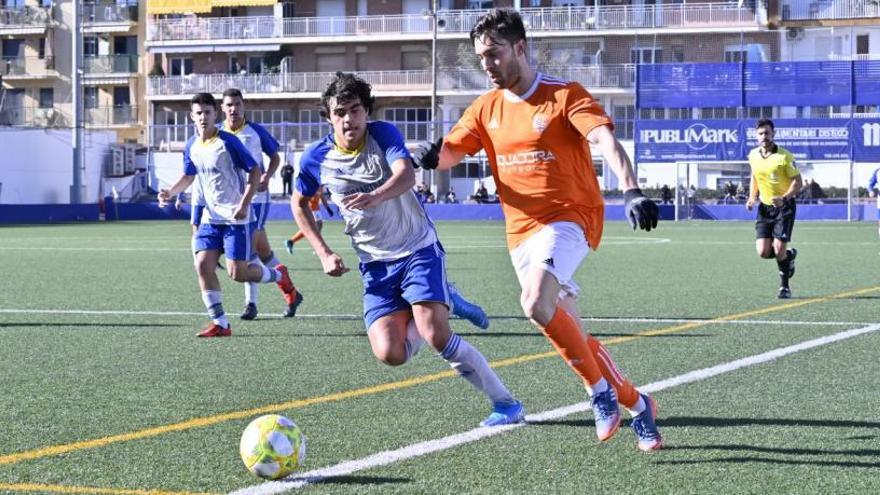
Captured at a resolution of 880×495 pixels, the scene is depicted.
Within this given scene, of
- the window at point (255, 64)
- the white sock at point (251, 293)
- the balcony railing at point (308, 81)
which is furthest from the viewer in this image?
the window at point (255, 64)

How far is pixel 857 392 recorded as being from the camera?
25.8ft

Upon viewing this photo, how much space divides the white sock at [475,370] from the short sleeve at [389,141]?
921mm

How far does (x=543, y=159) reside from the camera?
673 cm

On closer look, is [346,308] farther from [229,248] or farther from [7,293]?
[7,293]

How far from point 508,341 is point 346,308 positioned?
3.59 meters

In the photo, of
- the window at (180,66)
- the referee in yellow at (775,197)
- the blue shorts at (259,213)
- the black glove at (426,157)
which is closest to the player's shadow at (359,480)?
the black glove at (426,157)

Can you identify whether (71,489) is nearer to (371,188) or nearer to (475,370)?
(475,370)

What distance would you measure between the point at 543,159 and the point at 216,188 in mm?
5936

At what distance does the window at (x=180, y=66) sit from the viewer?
239ft

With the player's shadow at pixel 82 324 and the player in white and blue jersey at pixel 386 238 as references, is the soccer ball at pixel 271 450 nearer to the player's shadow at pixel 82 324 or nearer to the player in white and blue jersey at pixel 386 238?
the player in white and blue jersey at pixel 386 238

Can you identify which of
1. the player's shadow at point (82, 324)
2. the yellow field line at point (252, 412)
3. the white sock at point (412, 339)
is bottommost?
the yellow field line at point (252, 412)

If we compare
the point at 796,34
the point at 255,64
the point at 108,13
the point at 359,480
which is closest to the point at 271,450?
the point at 359,480

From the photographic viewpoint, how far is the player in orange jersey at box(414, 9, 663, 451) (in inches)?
253

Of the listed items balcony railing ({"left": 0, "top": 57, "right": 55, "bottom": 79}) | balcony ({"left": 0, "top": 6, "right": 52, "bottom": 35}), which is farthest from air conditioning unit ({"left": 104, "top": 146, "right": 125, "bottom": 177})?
balcony ({"left": 0, "top": 6, "right": 52, "bottom": 35})
